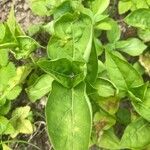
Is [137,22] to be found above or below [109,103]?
above

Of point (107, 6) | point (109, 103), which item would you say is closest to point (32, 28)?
point (107, 6)

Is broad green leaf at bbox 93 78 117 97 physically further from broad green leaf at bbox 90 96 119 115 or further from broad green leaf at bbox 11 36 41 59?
broad green leaf at bbox 11 36 41 59

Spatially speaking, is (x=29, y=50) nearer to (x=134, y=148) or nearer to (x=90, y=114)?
(x=90, y=114)

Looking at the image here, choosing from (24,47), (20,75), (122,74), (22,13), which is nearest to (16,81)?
(20,75)

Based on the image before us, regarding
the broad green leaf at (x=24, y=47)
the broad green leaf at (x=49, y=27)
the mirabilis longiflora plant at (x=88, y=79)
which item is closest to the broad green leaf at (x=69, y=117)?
the mirabilis longiflora plant at (x=88, y=79)

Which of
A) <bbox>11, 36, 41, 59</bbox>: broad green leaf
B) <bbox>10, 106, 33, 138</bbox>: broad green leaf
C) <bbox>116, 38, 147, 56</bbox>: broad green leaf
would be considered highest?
<bbox>11, 36, 41, 59</bbox>: broad green leaf

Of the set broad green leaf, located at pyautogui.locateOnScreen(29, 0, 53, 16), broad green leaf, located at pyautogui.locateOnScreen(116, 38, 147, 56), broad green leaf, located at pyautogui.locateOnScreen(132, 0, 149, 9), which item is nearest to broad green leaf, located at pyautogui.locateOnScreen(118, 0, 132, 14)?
broad green leaf, located at pyautogui.locateOnScreen(132, 0, 149, 9)

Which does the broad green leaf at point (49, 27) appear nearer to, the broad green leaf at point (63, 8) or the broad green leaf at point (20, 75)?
the broad green leaf at point (63, 8)
